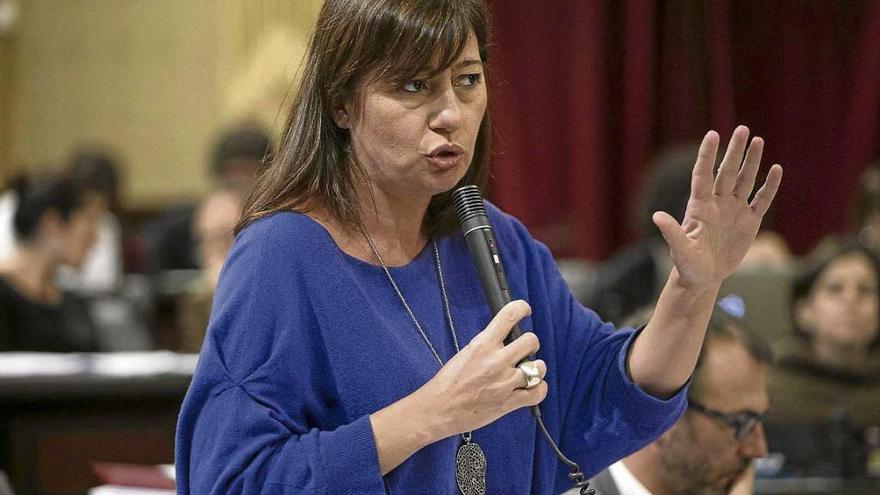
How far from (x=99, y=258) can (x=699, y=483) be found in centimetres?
542

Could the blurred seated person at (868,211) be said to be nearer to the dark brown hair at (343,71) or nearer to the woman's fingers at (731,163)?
the woman's fingers at (731,163)

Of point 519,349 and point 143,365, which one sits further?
point 143,365

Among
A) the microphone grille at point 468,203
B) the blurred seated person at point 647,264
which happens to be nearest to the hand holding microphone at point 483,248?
the microphone grille at point 468,203

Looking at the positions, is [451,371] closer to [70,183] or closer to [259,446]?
[259,446]

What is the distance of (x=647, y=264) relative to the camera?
15.6ft

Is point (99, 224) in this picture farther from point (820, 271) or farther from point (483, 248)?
point (483, 248)

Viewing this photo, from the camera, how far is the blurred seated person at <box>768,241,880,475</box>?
4.06 meters

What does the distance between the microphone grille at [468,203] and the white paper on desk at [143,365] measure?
258 centimetres

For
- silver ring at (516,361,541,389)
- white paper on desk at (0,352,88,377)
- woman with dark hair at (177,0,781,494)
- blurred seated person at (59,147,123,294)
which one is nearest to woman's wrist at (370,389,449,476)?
woman with dark hair at (177,0,781,494)

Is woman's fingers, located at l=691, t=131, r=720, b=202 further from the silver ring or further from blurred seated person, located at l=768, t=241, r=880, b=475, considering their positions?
blurred seated person, located at l=768, t=241, r=880, b=475

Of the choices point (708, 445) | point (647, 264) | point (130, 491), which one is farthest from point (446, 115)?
point (647, 264)

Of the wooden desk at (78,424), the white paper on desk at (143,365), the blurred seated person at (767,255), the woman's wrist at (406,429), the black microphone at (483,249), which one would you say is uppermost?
the black microphone at (483,249)

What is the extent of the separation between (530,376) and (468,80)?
0.38 meters

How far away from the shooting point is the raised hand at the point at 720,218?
167 cm
